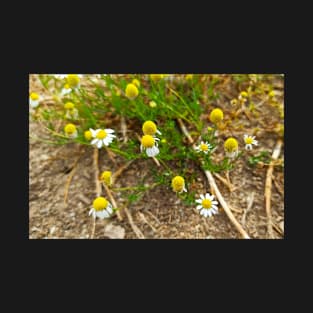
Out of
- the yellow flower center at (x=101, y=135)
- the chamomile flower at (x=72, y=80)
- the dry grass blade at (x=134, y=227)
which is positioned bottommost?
the dry grass blade at (x=134, y=227)

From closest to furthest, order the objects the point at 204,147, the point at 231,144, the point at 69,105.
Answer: the point at 231,144 → the point at 204,147 → the point at 69,105

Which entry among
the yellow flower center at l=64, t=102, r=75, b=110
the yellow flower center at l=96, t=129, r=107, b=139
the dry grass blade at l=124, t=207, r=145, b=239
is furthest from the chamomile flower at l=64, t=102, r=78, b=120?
the dry grass blade at l=124, t=207, r=145, b=239

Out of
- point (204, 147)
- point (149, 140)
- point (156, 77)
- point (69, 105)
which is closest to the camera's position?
point (149, 140)

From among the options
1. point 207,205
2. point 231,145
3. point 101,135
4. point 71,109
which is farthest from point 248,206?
point 71,109

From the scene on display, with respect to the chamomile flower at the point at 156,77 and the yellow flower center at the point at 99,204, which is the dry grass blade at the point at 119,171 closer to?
the yellow flower center at the point at 99,204

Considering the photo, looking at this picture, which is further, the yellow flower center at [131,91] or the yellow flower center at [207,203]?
the yellow flower center at [131,91]

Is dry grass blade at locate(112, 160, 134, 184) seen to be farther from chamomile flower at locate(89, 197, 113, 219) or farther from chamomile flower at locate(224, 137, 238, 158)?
chamomile flower at locate(224, 137, 238, 158)

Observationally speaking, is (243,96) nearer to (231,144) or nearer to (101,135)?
(231,144)

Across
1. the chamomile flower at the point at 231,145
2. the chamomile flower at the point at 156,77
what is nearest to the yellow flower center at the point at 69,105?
the chamomile flower at the point at 156,77

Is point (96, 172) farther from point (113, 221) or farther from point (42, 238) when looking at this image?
point (42, 238)

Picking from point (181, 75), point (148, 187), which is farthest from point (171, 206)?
point (181, 75)
